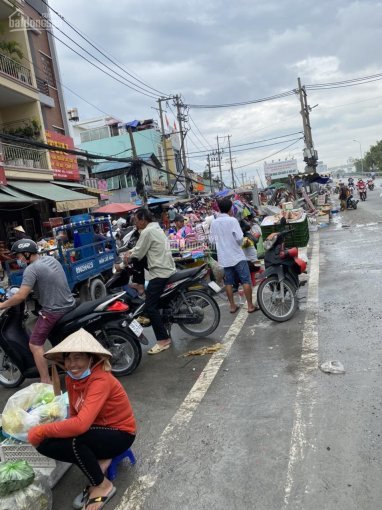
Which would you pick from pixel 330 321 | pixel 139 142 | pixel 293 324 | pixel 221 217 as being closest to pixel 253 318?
pixel 293 324

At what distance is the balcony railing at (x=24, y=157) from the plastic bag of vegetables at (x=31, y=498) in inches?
557

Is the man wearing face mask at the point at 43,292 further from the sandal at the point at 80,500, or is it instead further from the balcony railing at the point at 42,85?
the balcony railing at the point at 42,85

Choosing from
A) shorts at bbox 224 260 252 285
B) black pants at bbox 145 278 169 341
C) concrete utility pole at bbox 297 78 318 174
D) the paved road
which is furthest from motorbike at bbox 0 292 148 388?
concrete utility pole at bbox 297 78 318 174

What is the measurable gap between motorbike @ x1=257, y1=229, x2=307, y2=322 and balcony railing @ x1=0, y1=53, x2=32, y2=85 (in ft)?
46.9

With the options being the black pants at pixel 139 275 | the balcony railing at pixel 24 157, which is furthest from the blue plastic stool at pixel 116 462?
the balcony railing at pixel 24 157

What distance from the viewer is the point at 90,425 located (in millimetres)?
2559

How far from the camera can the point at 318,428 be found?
312 cm

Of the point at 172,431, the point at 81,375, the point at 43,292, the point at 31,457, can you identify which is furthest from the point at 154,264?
the point at 31,457

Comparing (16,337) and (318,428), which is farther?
(16,337)

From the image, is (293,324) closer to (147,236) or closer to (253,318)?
(253,318)

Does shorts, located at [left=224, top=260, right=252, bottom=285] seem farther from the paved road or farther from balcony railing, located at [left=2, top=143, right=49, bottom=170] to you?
balcony railing, located at [left=2, top=143, right=49, bottom=170]

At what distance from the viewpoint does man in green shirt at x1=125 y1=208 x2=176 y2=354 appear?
5.16m

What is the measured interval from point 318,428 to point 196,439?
90 centimetres

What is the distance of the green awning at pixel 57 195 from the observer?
47.8 ft
